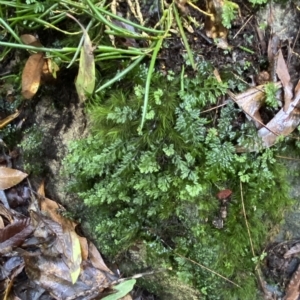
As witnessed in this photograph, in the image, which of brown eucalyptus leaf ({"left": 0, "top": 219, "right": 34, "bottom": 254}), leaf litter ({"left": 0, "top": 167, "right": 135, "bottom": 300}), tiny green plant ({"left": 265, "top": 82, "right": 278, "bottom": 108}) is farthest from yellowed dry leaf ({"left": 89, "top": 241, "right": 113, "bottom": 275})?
tiny green plant ({"left": 265, "top": 82, "right": 278, "bottom": 108})

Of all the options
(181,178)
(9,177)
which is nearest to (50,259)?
(9,177)

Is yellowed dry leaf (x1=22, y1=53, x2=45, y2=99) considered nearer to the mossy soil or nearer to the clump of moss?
the mossy soil

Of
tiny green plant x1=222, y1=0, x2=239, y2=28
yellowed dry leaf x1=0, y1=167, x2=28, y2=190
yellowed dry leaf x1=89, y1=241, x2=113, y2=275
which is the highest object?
tiny green plant x1=222, y1=0, x2=239, y2=28

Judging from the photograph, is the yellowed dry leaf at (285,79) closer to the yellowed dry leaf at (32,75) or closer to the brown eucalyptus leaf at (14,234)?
the yellowed dry leaf at (32,75)

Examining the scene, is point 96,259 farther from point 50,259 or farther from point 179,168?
point 179,168

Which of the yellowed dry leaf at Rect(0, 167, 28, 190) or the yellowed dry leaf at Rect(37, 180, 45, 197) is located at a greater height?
the yellowed dry leaf at Rect(0, 167, 28, 190)

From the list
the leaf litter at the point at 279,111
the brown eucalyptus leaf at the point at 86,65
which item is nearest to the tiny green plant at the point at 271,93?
the leaf litter at the point at 279,111

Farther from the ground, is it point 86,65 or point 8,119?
point 86,65
